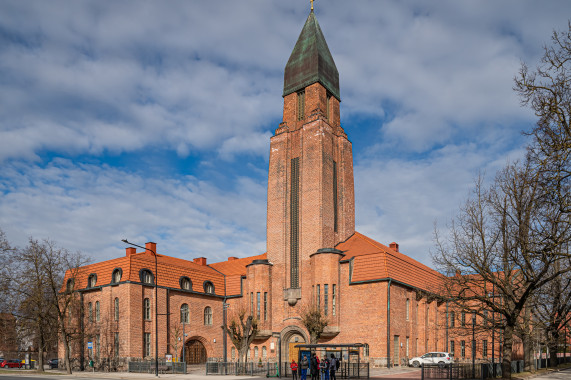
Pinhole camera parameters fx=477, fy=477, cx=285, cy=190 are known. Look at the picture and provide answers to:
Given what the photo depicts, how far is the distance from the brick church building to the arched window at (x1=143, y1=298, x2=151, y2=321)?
92mm

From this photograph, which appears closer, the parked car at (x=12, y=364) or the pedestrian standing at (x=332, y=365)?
the pedestrian standing at (x=332, y=365)

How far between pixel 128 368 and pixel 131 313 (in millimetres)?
4586

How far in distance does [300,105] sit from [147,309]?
25.3 m

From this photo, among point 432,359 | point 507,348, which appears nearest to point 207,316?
point 432,359

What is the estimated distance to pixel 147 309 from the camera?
44.2m

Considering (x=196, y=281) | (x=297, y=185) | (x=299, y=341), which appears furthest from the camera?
(x=196, y=281)

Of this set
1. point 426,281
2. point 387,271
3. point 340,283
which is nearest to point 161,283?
point 340,283

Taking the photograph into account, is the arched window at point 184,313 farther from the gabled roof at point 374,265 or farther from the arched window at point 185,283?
the gabled roof at point 374,265

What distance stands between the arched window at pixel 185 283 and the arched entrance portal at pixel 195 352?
531 centimetres

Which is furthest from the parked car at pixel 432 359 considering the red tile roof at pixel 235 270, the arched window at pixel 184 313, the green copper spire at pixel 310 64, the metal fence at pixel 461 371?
the green copper spire at pixel 310 64

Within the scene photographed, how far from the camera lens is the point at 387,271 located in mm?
39688

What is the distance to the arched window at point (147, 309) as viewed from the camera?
43812 mm

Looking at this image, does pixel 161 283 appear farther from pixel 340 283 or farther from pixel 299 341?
pixel 340 283

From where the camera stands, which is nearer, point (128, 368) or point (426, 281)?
point (128, 368)
